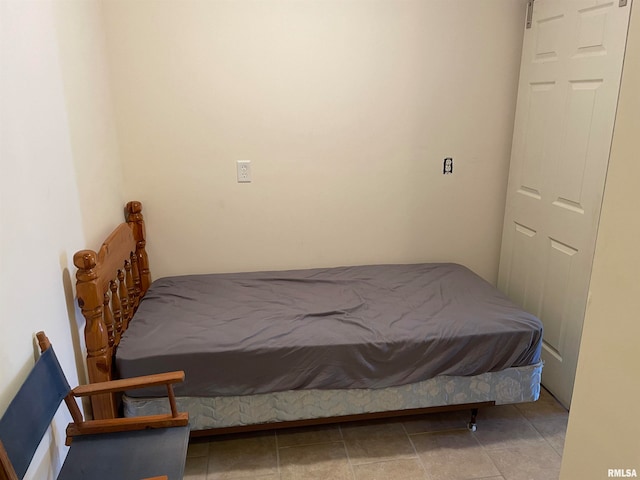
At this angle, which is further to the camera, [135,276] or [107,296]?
[135,276]

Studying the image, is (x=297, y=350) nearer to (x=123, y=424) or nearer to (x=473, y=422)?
(x=123, y=424)

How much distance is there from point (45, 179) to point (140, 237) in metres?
1.01

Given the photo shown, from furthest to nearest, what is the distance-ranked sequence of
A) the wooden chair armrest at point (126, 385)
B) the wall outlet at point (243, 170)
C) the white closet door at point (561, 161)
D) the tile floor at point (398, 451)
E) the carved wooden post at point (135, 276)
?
the wall outlet at point (243, 170) → the carved wooden post at point (135, 276) → the white closet door at point (561, 161) → the tile floor at point (398, 451) → the wooden chair armrest at point (126, 385)

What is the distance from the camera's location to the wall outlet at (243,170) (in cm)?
263

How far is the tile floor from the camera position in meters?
2.00

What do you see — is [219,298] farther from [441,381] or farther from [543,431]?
[543,431]

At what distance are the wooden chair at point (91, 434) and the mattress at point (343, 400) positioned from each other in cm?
31

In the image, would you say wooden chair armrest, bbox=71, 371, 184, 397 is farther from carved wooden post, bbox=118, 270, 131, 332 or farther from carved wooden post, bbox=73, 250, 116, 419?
carved wooden post, bbox=118, 270, 131, 332

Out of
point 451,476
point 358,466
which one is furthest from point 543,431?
point 358,466

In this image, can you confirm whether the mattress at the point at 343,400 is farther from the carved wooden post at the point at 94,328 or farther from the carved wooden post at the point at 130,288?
the carved wooden post at the point at 130,288

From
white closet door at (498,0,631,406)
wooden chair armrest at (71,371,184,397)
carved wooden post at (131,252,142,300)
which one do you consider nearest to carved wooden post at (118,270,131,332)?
carved wooden post at (131,252,142,300)

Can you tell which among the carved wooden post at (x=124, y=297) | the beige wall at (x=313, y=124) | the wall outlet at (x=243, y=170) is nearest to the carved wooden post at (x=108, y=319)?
the carved wooden post at (x=124, y=297)

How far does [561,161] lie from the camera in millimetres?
2387

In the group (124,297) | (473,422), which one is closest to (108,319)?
(124,297)
